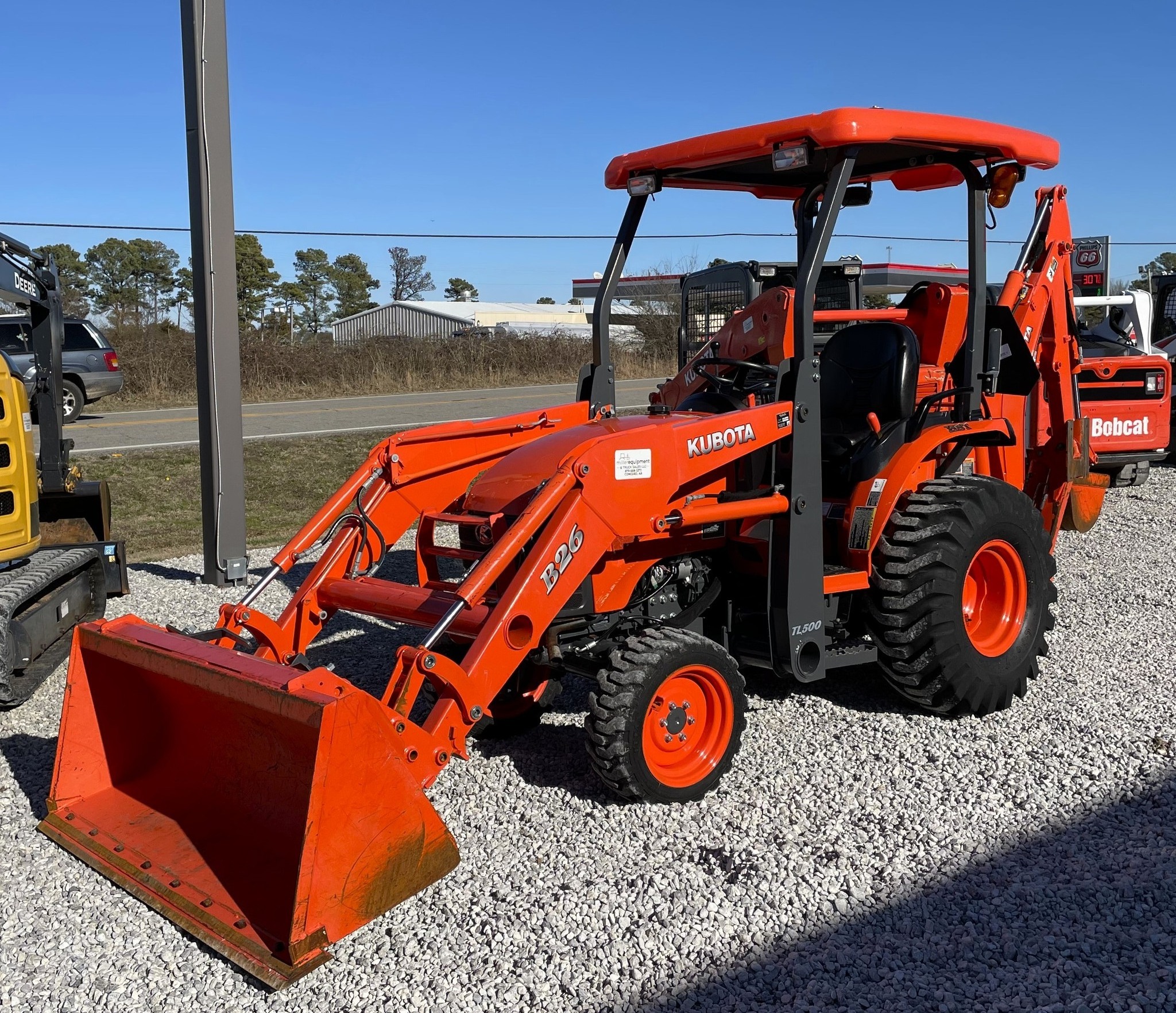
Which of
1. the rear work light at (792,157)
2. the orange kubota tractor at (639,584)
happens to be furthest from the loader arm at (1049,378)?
the rear work light at (792,157)

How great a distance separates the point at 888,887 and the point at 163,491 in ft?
34.8

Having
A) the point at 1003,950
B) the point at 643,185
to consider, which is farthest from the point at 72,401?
the point at 1003,950

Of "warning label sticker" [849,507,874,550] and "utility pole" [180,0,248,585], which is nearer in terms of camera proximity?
"warning label sticker" [849,507,874,550]

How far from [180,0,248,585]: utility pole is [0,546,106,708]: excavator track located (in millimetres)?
1184

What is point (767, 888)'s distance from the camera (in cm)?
356

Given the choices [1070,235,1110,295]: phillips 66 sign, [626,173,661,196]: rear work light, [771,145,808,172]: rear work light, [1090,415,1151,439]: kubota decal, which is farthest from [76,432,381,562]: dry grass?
[1070,235,1110,295]: phillips 66 sign

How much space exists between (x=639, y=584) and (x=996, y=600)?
1798 mm

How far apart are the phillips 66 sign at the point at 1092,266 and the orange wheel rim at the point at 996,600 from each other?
35.3ft

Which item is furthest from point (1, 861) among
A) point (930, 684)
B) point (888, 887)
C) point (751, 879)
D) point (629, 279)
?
point (629, 279)

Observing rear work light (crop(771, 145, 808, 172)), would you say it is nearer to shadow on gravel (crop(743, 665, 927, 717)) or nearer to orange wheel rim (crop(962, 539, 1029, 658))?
orange wheel rim (crop(962, 539, 1029, 658))

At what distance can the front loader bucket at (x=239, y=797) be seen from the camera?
3164 mm

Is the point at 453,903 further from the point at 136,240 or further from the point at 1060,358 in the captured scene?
the point at 136,240

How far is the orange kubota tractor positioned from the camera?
11.3ft

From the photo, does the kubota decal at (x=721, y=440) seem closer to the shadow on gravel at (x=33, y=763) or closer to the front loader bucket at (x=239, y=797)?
the front loader bucket at (x=239, y=797)
